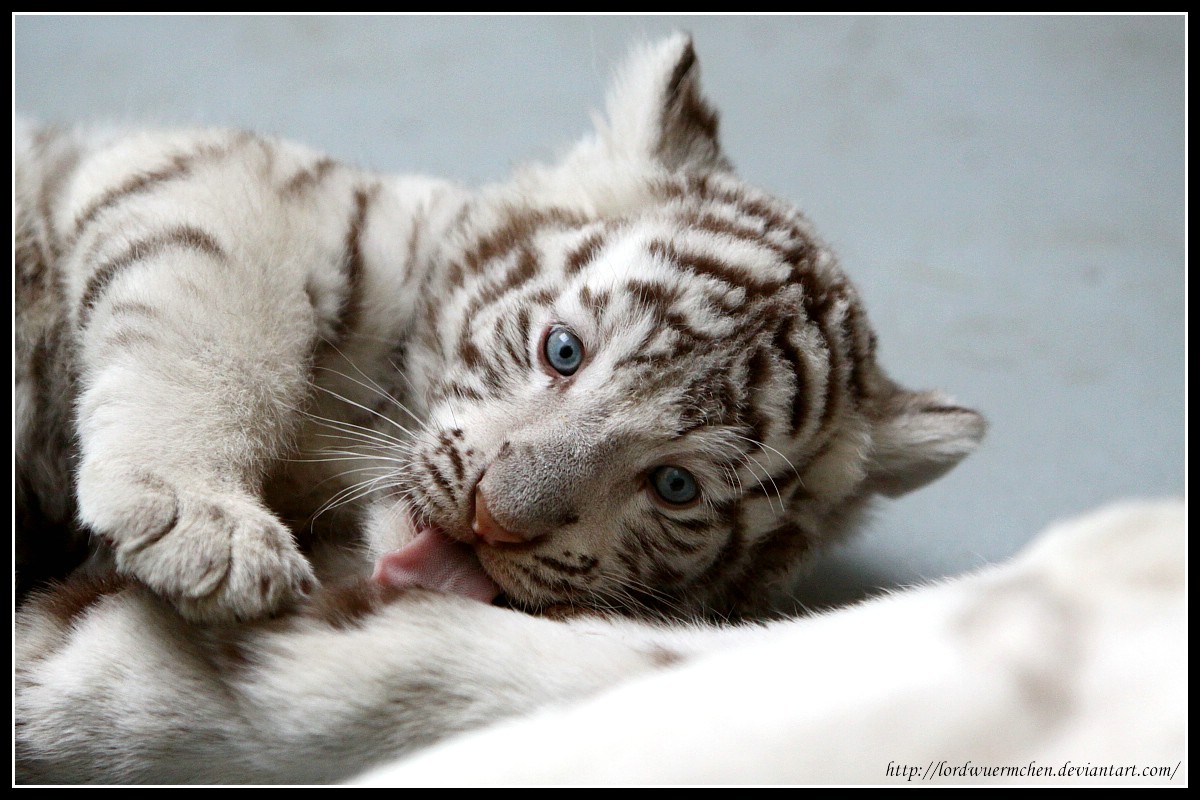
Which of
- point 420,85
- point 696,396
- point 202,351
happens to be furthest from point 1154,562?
point 420,85

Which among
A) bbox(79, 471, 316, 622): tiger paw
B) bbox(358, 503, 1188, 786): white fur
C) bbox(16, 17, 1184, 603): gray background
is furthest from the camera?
bbox(16, 17, 1184, 603): gray background

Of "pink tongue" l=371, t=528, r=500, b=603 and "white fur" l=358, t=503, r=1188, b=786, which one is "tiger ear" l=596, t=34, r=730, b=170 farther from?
"white fur" l=358, t=503, r=1188, b=786

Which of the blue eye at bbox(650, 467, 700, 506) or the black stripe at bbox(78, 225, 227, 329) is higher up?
the black stripe at bbox(78, 225, 227, 329)

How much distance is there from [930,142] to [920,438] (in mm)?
1216

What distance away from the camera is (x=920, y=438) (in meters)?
1.52

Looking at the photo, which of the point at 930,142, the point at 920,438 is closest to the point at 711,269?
the point at 920,438

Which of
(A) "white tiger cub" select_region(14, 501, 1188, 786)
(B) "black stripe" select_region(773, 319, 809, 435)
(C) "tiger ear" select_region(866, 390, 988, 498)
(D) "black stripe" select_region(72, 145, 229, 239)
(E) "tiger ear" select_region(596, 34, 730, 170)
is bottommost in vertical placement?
(A) "white tiger cub" select_region(14, 501, 1188, 786)

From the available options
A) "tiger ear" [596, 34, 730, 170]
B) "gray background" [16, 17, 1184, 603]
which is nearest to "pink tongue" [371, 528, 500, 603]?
"tiger ear" [596, 34, 730, 170]

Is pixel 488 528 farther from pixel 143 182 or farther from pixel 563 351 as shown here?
pixel 143 182

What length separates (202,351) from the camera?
50.1 inches

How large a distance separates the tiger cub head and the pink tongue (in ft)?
0.07

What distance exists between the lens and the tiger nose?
48.3 inches

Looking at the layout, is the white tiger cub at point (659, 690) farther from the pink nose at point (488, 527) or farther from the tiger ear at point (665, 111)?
the tiger ear at point (665, 111)

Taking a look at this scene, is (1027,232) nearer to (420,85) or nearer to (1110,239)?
(1110,239)
